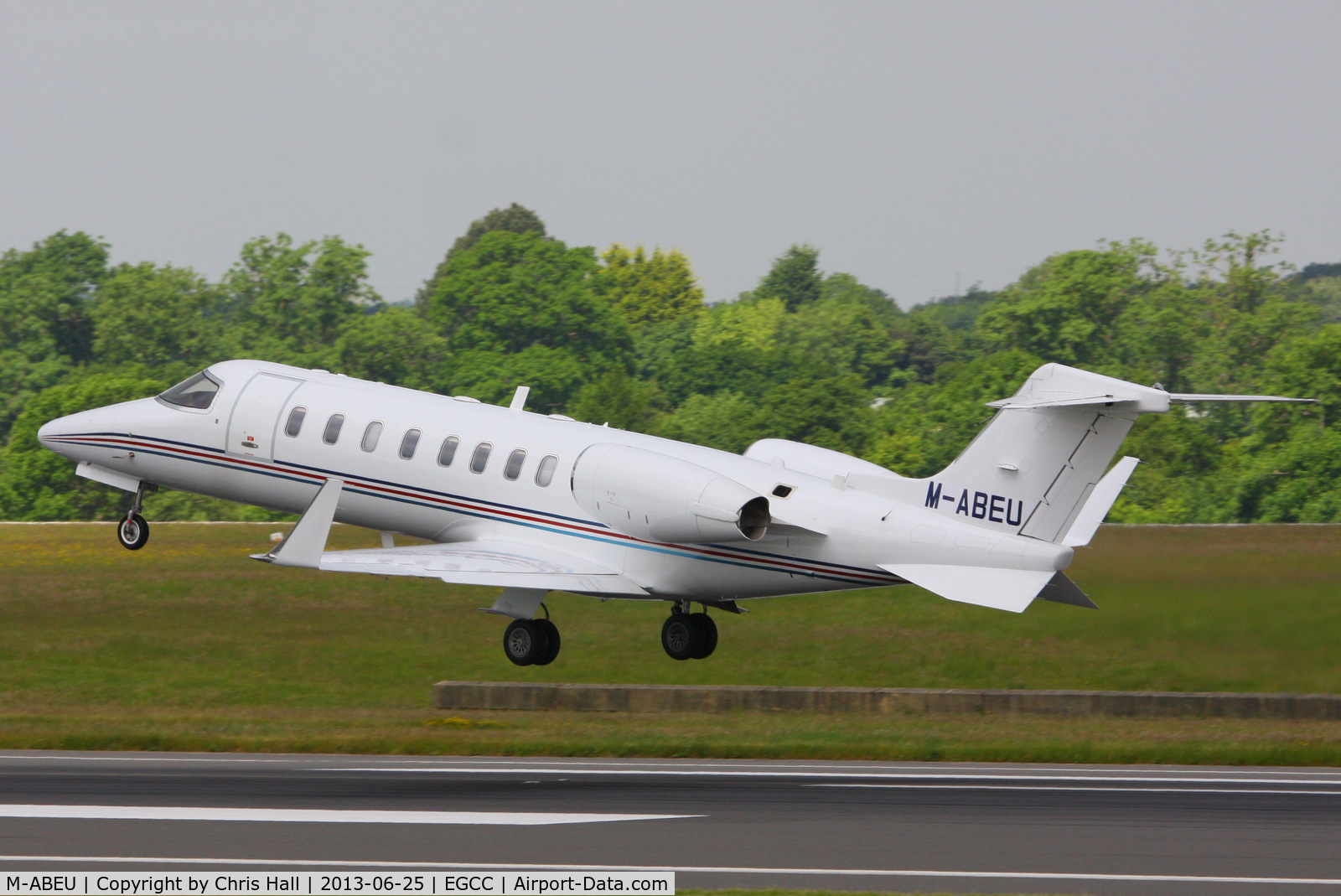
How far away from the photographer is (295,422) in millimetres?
27109

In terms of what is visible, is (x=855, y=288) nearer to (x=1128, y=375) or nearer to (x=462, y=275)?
(x=462, y=275)

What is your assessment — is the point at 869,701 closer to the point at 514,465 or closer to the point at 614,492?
the point at 614,492

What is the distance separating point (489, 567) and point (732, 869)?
1158 cm

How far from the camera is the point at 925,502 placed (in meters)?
23.7

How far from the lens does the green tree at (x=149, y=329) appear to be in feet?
316

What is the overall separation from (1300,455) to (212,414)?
173 feet

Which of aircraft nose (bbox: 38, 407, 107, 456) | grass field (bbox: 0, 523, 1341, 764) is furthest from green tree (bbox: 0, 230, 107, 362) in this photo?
aircraft nose (bbox: 38, 407, 107, 456)

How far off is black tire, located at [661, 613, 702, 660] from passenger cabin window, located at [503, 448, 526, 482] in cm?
356

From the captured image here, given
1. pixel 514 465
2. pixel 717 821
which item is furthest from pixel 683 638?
pixel 717 821

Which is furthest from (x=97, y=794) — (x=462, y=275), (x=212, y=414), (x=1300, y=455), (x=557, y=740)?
(x=462, y=275)

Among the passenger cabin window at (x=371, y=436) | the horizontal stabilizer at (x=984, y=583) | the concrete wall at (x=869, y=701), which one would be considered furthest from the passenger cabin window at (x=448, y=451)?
the horizontal stabilizer at (x=984, y=583)

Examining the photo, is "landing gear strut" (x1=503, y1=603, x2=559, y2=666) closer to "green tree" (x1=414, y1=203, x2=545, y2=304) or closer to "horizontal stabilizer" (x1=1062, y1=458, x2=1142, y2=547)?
"horizontal stabilizer" (x1=1062, y1=458, x2=1142, y2=547)

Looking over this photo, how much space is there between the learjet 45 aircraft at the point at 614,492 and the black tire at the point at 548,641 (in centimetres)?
3

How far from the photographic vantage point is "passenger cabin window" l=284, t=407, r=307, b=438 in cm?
2705
